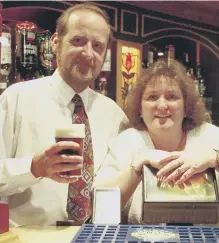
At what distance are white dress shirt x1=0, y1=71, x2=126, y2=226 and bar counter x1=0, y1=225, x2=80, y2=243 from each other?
285 mm

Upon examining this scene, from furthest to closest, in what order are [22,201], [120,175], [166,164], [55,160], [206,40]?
[206,40] < [22,201] < [120,175] < [166,164] < [55,160]

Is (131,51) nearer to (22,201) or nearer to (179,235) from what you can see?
(22,201)

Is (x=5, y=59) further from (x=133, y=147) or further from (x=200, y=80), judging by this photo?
(x=200, y=80)

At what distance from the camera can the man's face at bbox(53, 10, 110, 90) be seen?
8.08 feet

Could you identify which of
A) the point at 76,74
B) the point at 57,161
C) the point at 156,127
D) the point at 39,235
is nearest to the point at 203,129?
the point at 156,127

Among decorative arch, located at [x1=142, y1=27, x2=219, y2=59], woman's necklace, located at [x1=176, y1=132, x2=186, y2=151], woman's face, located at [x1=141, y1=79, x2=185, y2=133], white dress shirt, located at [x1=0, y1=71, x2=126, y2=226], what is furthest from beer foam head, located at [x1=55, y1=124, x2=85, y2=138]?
decorative arch, located at [x1=142, y1=27, x2=219, y2=59]

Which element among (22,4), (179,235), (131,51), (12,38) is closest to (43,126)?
(179,235)

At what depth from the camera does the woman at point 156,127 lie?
2297 mm

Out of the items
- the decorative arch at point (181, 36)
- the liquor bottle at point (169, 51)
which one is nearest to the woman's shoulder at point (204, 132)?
the liquor bottle at point (169, 51)

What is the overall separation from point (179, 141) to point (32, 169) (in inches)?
33.0

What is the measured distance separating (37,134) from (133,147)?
19.8 inches

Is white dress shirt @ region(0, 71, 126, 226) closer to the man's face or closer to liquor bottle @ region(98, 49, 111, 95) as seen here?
the man's face

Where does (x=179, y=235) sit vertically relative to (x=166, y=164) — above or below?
below

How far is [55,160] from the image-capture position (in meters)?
1.85
